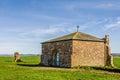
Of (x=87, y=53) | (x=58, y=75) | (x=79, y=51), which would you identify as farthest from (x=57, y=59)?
(x=58, y=75)

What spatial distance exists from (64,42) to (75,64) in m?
4.26

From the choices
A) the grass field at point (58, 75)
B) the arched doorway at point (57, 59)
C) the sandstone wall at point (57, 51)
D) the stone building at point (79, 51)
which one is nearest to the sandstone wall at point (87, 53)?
the stone building at point (79, 51)

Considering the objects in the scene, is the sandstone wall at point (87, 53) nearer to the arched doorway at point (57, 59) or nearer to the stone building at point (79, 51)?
the stone building at point (79, 51)

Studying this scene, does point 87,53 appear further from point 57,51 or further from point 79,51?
point 57,51

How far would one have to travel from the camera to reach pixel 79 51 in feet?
126

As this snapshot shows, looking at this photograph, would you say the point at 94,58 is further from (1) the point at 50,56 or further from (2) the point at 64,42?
(1) the point at 50,56

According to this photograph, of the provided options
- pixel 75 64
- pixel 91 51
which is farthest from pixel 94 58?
pixel 75 64

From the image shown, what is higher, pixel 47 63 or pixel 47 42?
pixel 47 42

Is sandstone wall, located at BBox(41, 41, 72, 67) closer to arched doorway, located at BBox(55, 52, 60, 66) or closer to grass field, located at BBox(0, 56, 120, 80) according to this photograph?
arched doorway, located at BBox(55, 52, 60, 66)

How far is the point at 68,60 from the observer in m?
38.0

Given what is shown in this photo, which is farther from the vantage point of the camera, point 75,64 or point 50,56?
point 50,56

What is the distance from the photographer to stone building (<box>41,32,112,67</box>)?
38.1 metres

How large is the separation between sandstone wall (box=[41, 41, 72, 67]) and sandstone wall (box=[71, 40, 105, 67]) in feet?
3.03

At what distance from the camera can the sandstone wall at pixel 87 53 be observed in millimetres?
38031
